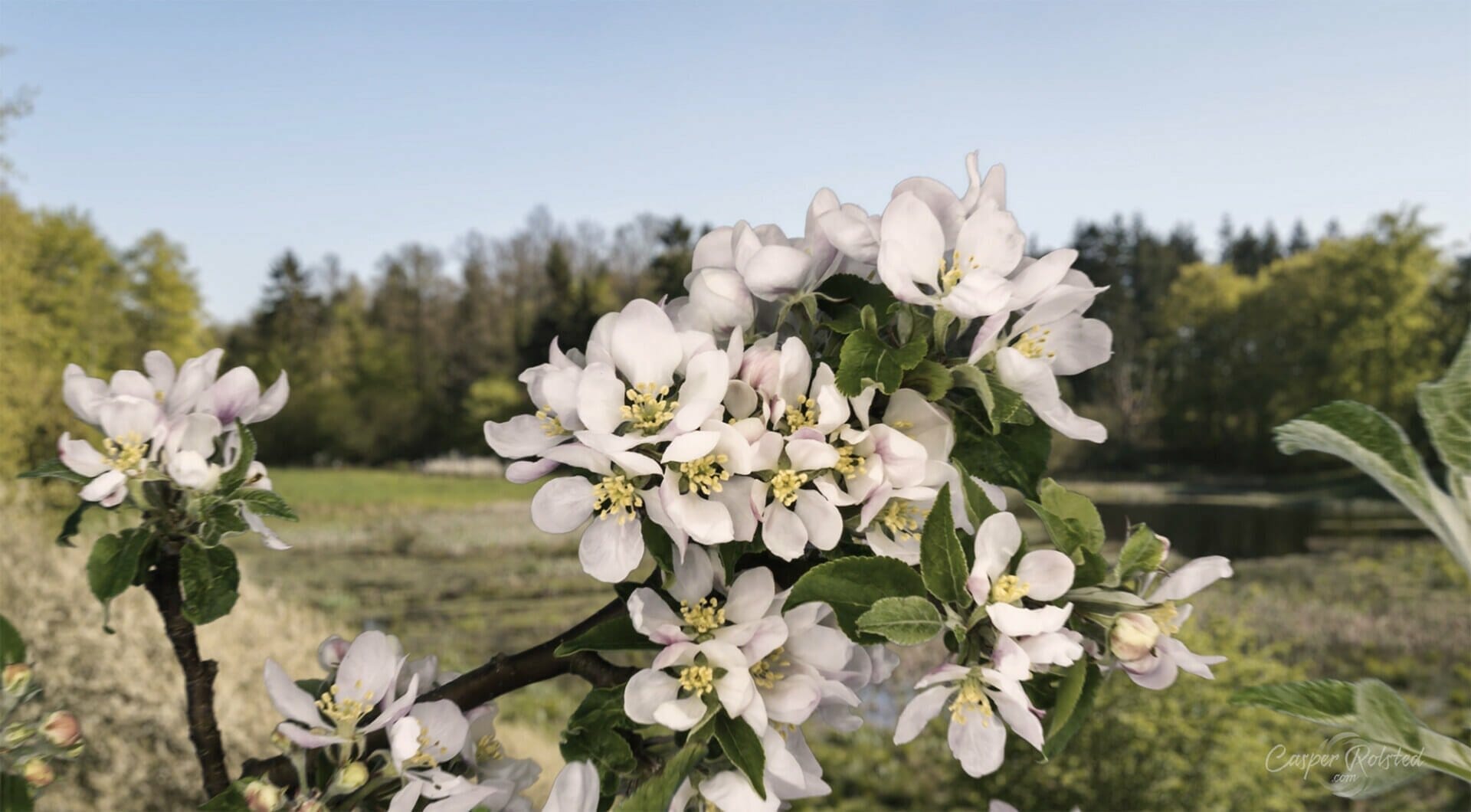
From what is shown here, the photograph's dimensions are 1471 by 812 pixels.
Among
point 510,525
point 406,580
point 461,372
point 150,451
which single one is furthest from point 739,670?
point 461,372

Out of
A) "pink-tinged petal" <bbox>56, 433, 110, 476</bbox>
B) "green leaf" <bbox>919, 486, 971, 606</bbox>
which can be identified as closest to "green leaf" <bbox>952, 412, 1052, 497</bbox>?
"green leaf" <bbox>919, 486, 971, 606</bbox>

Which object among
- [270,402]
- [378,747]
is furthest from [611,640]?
[270,402]

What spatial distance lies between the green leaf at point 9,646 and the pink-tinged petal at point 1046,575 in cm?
65

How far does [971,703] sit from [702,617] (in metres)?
0.16

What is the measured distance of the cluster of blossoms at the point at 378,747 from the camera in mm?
619

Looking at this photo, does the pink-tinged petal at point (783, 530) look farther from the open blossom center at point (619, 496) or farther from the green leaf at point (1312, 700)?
the green leaf at point (1312, 700)

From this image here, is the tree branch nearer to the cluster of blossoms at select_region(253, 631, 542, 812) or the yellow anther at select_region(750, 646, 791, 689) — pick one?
the cluster of blossoms at select_region(253, 631, 542, 812)

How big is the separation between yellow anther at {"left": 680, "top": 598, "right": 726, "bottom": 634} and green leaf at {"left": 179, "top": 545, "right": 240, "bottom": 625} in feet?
1.16

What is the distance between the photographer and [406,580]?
8.22 meters

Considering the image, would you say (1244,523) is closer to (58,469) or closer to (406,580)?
(406,580)

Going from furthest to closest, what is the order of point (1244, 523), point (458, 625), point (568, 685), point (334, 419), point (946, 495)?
point (334, 419) < point (1244, 523) < point (458, 625) < point (568, 685) < point (946, 495)

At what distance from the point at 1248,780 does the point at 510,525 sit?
25.7 feet

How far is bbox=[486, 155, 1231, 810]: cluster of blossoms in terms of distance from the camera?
1.73 ft

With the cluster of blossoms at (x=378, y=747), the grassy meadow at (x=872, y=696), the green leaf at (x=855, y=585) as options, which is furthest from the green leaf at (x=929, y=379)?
the grassy meadow at (x=872, y=696)
